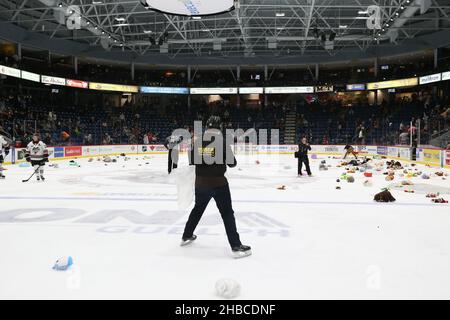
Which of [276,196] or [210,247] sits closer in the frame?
[210,247]

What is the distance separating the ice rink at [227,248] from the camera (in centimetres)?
371

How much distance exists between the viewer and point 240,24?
25453 mm

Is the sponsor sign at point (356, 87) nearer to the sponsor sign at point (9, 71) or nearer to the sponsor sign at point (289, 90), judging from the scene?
the sponsor sign at point (289, 90)

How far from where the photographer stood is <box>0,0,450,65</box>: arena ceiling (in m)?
23.5

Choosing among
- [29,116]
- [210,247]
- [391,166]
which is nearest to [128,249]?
[210,247]

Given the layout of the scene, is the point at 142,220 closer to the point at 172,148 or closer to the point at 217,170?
the point at 217,170

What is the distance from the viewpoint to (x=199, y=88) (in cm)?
4028

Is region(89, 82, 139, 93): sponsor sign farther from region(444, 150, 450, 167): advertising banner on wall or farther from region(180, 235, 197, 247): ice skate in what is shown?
Result: region(180, 235, 197, 247): ice skate

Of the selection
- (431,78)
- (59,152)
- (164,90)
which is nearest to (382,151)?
(431,78)

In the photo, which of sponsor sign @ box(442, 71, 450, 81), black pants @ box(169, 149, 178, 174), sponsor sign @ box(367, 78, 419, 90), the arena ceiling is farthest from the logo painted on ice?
sponsor sign @ box(367, 78, 419, 90)

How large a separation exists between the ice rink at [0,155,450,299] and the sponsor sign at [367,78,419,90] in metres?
27.2

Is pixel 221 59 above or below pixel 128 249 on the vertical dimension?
above

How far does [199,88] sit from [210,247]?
36.1 metres
